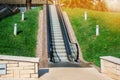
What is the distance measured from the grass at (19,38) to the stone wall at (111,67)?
7215 mm

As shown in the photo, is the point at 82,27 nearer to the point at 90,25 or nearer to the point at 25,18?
the point at 90,25

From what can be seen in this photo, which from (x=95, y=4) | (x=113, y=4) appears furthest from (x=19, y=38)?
(x=95, y=4)

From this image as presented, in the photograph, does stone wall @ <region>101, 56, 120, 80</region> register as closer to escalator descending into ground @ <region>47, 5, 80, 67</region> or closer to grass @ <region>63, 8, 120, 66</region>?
escalator descending into ground @ <region>47, 5, 80, 67</region>

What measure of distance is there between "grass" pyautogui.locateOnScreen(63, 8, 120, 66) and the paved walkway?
3.22 m

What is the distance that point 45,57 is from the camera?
61.8 feet

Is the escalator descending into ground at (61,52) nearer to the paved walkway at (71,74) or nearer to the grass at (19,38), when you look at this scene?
the grass at (19,38)

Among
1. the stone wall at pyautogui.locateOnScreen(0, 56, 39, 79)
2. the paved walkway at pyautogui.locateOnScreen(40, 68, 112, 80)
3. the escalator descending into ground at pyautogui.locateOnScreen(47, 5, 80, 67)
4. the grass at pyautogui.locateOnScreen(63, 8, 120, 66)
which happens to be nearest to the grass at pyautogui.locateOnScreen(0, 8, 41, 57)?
the escalator descending into ground at pyautogui.locateOnScreen(47, 5, 80, 67)

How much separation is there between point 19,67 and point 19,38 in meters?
11.0

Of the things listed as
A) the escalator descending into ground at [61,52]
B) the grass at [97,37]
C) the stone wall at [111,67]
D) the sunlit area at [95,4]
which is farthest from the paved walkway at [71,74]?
the sunlit area at [95,4]

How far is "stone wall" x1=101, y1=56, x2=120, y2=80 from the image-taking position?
12.5m

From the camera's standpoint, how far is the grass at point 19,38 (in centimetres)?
2036

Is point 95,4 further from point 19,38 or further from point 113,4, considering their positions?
point 19,38

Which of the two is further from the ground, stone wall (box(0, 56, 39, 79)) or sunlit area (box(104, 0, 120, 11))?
sunlit area (box(104, 0, 120, 11))

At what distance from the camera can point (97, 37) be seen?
23.9 m
